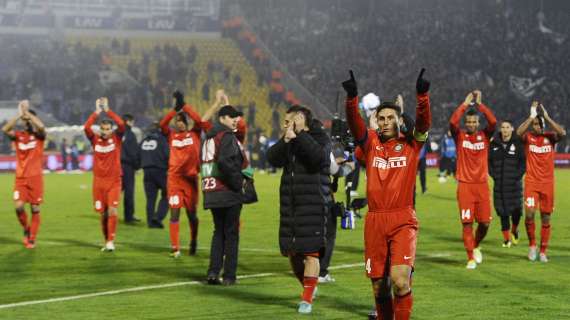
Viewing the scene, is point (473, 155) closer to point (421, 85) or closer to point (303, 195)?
point (303, 195)

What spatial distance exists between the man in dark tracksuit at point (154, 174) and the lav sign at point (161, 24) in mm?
38118

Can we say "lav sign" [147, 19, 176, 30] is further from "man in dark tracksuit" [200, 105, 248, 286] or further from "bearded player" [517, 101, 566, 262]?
"man in dark tracksuit" [200, 105, 248, 286]

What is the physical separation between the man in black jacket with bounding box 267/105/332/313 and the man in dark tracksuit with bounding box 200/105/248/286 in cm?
189

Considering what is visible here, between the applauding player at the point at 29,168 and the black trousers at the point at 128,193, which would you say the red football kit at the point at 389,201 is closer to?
the applauding player at the point at 29,168

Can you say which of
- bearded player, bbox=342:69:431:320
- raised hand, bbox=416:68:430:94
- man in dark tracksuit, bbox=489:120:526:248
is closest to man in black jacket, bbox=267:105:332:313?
bearded player, bbox=342:69:431:320

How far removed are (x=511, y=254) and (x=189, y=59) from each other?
1687 inches

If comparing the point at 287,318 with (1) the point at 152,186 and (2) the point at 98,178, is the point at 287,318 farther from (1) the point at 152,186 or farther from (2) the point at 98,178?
(1) the point at 152,186

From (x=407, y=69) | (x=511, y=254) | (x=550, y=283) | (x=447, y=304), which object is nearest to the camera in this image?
(x=447, y=304)

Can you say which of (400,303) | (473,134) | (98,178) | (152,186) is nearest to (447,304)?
(400,303)

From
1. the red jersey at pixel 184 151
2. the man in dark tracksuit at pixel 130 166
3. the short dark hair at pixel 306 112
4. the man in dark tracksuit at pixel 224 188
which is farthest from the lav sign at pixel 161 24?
the short dark hair at pixel 306 112

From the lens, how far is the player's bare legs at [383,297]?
805cm

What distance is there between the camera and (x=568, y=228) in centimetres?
1908

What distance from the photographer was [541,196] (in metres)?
14.4

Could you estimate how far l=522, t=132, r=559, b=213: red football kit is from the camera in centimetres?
1430
